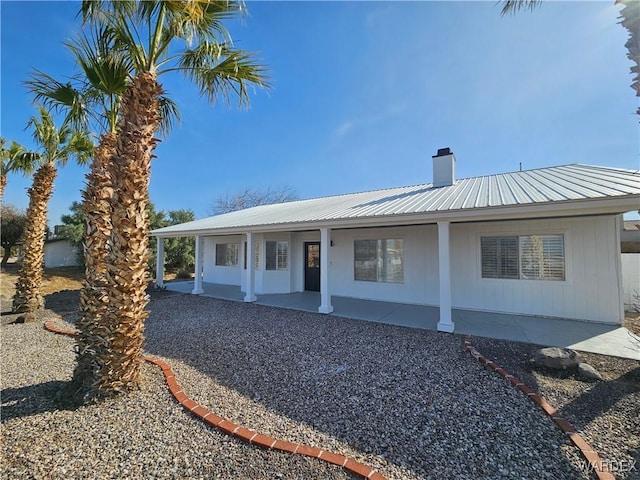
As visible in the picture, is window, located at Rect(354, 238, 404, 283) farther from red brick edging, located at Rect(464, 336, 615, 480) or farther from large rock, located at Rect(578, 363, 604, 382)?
large rock, located at Rect(578, 363, 604, 382)

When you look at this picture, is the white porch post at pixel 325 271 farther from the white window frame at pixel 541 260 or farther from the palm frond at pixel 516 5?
the palm frond at pixel 516 5

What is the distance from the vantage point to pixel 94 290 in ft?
12.7

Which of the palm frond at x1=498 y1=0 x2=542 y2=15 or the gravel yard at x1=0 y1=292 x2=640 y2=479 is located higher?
the palm frond at x1=498 y1=0 x2=542 y2=15

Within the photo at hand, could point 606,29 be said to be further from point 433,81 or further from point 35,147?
point 35,147

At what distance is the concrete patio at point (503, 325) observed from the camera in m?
5.65

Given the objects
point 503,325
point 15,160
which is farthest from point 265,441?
point 15,160

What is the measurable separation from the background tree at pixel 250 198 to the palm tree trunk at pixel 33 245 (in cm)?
2328

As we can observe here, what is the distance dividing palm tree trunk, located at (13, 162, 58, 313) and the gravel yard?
12.7 feet

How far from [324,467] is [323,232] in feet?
21.3

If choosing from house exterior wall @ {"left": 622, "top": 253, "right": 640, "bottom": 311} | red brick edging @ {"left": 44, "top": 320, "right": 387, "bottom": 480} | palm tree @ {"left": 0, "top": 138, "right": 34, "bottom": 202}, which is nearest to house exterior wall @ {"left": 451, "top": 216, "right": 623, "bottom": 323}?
house exterior wall @ {"left": 622, "top": 253, "right": 640, "bottom": 311}

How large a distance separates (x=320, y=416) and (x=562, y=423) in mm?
2612

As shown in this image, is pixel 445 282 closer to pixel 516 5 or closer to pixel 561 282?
pixel 561 282

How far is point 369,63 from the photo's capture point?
30.9 ft

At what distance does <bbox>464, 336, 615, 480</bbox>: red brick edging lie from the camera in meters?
2.39
